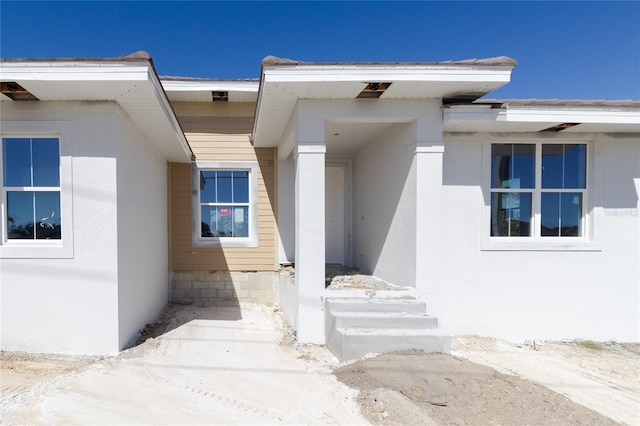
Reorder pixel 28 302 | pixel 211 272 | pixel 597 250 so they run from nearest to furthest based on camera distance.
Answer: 1. pixel 28 302
2. pixel 597 250
3. pixel 211 272

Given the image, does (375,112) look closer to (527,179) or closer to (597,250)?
(527,179)

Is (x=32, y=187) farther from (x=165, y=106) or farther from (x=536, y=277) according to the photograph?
(x=536, y=277)

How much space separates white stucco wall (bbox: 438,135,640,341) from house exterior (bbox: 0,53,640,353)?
26 millimetres

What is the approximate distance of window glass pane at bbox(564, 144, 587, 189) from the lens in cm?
516

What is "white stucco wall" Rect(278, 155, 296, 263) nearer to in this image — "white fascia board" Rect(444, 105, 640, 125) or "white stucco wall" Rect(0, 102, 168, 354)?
"white stucco wall" Rect(0, 102, 168, 354)

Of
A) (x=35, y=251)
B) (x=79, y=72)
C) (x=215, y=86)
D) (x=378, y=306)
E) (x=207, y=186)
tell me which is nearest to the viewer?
(x=79, y=72)

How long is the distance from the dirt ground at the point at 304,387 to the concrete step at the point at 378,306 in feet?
2.00

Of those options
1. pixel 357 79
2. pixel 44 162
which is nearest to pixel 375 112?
pixel 357 79

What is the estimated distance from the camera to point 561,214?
17.0ft

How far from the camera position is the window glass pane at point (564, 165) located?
16.9ft

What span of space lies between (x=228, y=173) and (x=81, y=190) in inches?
130

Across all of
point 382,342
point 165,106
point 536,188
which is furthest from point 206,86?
point 536,188

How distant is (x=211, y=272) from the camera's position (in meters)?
6.85

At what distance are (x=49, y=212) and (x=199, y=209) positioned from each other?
3.01 m
